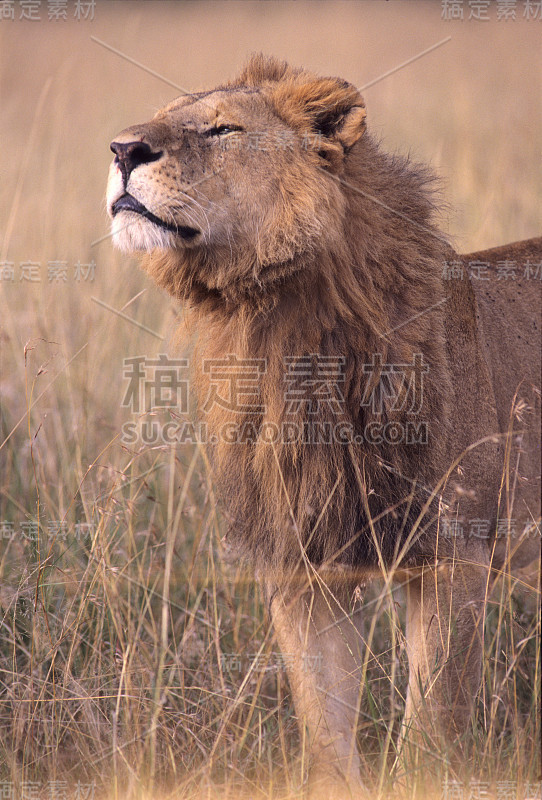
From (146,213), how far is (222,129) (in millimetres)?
497

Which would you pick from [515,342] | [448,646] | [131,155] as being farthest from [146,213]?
[448,646]

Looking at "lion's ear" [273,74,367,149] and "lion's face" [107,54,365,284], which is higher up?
"lion's ear" [273,74,367,149]

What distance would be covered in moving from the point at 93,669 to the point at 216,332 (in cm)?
158

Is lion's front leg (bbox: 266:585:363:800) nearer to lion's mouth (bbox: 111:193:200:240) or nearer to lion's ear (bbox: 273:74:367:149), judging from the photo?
lion's mouth (bbox: 111:193:200:240)

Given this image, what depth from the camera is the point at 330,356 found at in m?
3.37

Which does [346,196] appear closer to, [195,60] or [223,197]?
[223,197]

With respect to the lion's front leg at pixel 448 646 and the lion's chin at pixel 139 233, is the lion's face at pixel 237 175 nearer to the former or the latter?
the lion's chin at pixel 139 233

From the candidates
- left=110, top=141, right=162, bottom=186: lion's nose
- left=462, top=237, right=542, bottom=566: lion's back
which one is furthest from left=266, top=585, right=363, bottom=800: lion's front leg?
left=110, top=141, right=162, bottom=186: lion's nose

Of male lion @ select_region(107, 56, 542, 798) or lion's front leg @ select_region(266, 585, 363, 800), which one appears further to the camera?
lion's front leg @ select_region(266, 585, 363, 800)

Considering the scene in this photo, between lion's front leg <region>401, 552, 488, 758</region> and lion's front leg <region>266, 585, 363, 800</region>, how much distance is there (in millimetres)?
274

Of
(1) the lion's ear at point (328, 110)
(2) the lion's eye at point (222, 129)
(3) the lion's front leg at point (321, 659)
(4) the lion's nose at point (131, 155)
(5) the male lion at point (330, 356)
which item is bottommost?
(3) the lion's front leg at point (321, 659)

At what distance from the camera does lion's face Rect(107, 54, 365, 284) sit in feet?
10.4

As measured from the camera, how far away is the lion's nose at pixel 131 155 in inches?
123

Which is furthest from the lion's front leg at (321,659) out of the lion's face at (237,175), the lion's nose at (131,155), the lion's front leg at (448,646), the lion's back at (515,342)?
the lion's nose at (131,155)
